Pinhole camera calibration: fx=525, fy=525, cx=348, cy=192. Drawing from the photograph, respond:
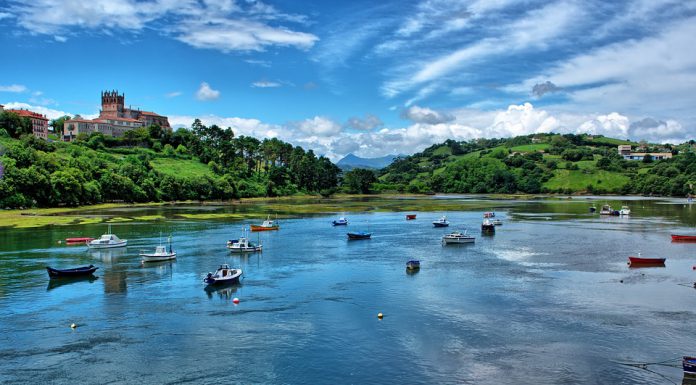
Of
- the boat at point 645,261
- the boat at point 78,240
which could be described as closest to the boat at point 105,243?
the boat at point 78,240

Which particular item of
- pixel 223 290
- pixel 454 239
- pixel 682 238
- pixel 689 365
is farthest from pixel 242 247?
pixel 682 238

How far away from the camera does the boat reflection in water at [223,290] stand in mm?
52875

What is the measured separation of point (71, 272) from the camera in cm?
6003

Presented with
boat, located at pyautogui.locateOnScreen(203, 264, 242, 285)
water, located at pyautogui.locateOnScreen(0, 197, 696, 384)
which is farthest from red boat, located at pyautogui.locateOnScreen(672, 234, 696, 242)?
boat, located at pyautogui.locateOnScreen(203, 264, 242, 285)

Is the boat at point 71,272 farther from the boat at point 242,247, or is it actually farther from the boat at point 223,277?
the boat at point 242,247

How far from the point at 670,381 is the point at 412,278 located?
3152cm

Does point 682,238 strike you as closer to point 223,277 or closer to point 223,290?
point 223,277

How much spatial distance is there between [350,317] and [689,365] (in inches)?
966

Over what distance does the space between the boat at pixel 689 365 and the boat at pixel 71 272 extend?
5884cm

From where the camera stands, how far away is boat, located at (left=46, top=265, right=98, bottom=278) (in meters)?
Result: 58.8

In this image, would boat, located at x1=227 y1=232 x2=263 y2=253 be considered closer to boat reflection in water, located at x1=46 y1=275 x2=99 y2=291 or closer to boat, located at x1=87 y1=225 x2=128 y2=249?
boat, located at x1=87 y1=225 x2=128 y2=249

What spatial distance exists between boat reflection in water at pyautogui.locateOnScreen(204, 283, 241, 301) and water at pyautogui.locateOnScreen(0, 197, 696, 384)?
518 millimetres

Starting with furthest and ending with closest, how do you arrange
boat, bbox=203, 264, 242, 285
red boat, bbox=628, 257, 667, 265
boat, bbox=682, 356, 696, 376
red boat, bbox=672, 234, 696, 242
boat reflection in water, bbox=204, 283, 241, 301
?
red boat, bbox=672, 234, 696, 242 < red boat, bbox=628, 257, 667, 265 < boat, bbox=203, 264, 242, 285 < boat reflection in water, bbox=204, 283, 241, 301 < boat, bbox=682, 356, 696, 376

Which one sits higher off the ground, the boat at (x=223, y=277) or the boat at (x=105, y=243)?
the boat at (x=105, y=243)
